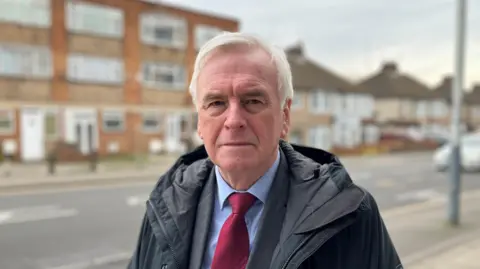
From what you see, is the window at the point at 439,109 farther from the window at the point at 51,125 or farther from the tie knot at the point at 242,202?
the tie knot at the point at 242,202

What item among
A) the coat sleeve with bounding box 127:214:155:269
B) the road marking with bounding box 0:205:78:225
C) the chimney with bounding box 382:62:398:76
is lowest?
the road marking with bounding box 0:205:78:225

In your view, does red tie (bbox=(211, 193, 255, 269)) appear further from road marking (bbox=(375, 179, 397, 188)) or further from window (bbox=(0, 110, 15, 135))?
window (bbox=(0, 110, 15, 135))

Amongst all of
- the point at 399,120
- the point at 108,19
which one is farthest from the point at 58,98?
the point at 399,120

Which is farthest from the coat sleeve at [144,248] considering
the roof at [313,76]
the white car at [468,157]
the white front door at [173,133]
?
the roof at [313,76]

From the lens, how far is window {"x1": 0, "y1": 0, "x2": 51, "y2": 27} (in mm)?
19922

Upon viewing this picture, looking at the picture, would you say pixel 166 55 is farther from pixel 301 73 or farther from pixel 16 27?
pixel 301 73

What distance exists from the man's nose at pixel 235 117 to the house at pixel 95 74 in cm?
1692

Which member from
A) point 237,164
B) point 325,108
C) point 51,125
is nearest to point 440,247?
point 237,164

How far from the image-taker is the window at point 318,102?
32156 millimetres

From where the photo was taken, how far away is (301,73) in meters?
33.4

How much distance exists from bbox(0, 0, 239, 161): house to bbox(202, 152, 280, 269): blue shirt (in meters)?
16.8

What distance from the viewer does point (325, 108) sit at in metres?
→ 33.1

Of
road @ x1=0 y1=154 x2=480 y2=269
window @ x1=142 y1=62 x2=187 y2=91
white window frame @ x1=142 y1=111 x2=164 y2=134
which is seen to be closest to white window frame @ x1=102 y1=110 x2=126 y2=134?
white window frame @ x1=142 y1=111 x2=164 y2=134

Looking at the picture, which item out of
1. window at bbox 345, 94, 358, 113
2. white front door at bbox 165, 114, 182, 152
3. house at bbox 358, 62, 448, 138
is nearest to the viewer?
white front door at bbox 165, 114, 182, 152
